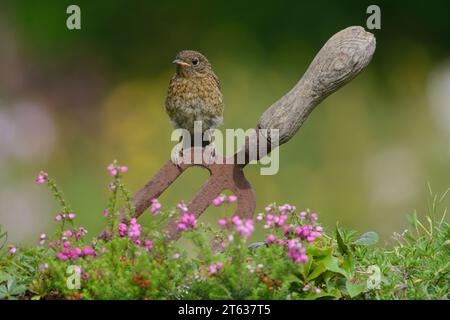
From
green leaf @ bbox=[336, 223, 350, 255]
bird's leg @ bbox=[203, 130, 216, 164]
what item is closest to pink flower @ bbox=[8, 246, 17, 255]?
→ bird's leg @ bbox=[203, 130, 216, 164]

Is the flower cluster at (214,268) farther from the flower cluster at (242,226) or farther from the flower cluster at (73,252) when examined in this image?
the flower cluster at (73,252)

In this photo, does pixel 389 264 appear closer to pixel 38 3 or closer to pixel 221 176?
pixel 221 176

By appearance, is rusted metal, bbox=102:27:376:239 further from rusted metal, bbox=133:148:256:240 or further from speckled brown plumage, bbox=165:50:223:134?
speckled brown plumage, bbox=165:50:223:134

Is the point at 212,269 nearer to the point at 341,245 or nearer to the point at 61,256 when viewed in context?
the point at 61,256

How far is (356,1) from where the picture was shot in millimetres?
5906

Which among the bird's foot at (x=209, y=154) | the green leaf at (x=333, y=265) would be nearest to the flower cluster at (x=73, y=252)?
the bird's foot at (x=209, y=154)

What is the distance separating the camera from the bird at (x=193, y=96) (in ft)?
12.8

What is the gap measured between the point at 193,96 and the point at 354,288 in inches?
44.3

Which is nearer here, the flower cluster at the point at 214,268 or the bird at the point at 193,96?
the flower cluster at the point at 214,268

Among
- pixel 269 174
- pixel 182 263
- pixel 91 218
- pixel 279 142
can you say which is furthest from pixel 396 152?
pixel 182 263

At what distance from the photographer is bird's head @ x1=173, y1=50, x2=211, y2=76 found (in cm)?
391

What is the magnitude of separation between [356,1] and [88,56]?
1658 mm
